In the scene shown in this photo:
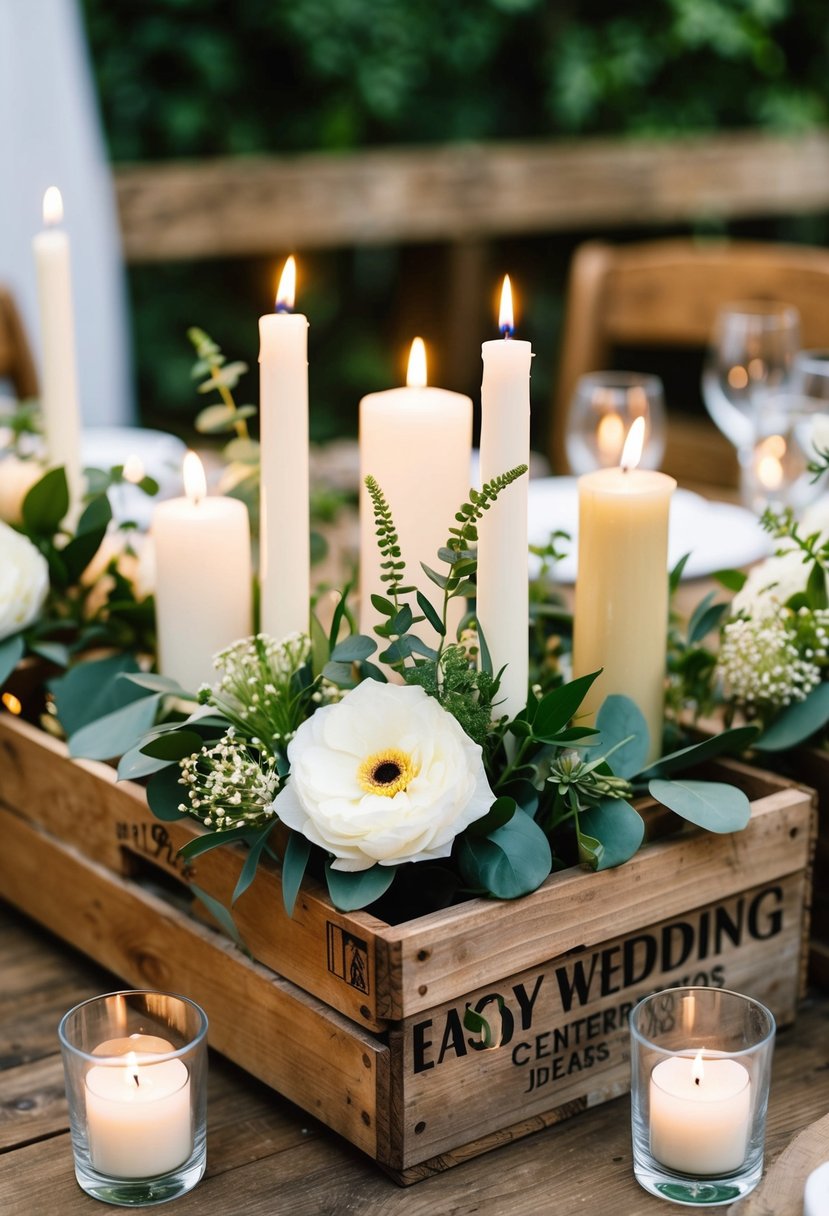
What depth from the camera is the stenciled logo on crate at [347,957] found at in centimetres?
64

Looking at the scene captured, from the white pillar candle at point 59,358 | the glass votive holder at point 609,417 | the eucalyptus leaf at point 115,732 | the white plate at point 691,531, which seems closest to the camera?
the eucalyptus leaf at point 115,732

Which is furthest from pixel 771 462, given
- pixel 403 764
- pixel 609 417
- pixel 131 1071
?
pixel 131 1071

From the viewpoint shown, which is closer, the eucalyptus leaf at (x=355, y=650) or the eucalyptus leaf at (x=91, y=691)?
the eucalyptus leaf at (x=355, y=650)

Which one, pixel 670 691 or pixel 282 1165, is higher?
pixel 670 691

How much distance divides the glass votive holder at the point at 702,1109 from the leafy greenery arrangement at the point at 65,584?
0.47 metres

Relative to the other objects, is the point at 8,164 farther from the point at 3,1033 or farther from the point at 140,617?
the point at 3,1033

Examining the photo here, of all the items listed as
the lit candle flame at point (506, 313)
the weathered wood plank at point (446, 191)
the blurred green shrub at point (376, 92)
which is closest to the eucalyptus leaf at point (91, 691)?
the lit candle flame at point (506, 313)

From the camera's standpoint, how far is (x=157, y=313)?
142 inches

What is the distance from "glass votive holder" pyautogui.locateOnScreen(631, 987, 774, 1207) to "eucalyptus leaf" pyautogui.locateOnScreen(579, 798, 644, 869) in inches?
2.7

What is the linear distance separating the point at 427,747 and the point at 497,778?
3.0 inches

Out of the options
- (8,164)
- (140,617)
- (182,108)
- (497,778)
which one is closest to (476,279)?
(182,108)

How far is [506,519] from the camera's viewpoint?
2.20 feet

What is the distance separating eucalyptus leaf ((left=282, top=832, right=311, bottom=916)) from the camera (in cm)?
65

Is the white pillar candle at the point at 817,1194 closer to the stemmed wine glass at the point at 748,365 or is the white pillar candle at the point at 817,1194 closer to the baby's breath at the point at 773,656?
the baby's breath at the point at 773,656
